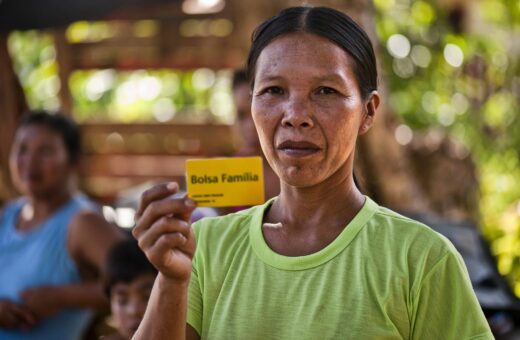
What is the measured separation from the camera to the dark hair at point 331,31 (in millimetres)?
1776

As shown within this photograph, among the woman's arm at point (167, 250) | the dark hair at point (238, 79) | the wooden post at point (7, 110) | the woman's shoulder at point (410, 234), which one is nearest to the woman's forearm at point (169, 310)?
the woman's arm at point (167, 250)

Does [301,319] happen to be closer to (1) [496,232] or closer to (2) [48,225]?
(2) [48,225]

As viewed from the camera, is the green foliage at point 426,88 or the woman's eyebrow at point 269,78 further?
the green foliage at point 426,88

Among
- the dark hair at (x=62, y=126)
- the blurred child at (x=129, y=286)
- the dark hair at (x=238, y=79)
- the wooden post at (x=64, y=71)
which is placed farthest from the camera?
the wooden post at (x=64, y=71)

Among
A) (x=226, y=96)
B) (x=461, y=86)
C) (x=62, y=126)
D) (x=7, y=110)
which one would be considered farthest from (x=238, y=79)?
(x=461, y=86)

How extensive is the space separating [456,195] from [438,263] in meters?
4.16

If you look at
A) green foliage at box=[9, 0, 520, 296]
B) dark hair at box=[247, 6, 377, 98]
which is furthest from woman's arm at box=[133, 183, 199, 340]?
green foliage at box=[9, 0, 520, 296]

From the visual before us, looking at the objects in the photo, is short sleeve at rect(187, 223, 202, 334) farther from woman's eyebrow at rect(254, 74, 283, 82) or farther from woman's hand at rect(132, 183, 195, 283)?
woman's eyebrow at rect(254, 74, 283, 82)

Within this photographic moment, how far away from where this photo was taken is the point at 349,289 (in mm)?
1692

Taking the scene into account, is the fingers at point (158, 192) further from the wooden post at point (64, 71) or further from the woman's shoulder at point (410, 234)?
the wooden post at point (64, 71)

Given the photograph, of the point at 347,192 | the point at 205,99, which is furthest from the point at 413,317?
the point at 205,99

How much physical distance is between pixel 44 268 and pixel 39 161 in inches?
19.0

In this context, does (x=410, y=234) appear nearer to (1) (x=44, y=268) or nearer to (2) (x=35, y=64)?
(1) (x=44, y=268)

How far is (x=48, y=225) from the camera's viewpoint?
12.6 feet
